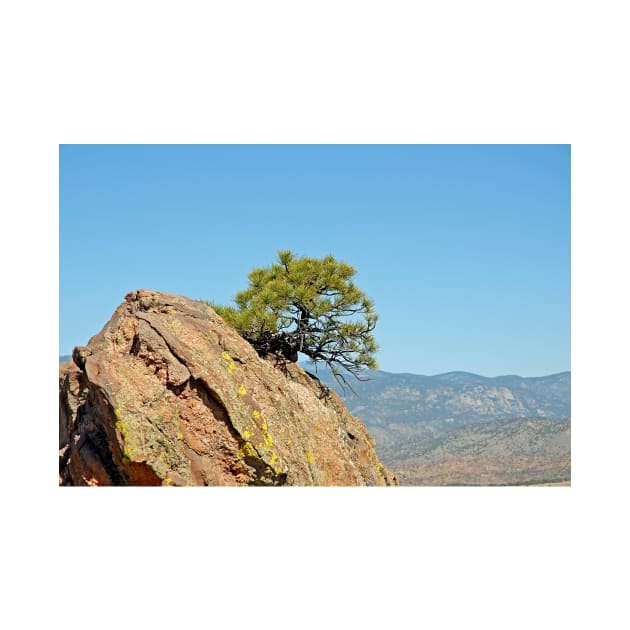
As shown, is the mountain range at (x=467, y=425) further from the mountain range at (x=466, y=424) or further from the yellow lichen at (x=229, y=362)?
Result: the yellow lichen at (x=229, y=362)

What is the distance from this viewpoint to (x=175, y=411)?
1005cm

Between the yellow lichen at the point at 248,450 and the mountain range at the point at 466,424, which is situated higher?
the yellow lichen at the point at 248,450

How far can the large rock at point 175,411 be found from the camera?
31.8ft

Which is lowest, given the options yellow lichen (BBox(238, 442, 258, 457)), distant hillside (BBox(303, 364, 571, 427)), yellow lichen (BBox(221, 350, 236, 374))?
distant hillside (BBox(303, 364, 571, 427))

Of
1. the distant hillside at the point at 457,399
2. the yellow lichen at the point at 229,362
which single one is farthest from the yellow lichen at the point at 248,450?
the distant hillside at the point at 457,399

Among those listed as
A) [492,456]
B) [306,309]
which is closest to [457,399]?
[492,456]

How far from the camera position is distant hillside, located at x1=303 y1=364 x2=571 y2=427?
9924 cm

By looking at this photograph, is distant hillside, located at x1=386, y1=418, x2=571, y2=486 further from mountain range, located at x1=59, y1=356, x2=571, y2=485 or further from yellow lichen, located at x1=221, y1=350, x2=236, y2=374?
yellow lichen, located at x1=221, y1=350, x2=236, y2=374

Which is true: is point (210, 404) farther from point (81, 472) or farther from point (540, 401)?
point (540, 401)

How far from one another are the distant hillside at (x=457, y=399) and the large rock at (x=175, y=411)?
269 ft

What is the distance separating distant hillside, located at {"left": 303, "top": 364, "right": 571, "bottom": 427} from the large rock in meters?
82.1

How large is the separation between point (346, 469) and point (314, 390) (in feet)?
9.89

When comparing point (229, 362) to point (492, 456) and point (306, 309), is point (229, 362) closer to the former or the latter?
point (306, 309)

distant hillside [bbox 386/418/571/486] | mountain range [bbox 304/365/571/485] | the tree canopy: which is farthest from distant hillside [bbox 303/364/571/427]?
the tree canopy
